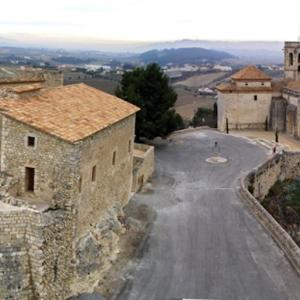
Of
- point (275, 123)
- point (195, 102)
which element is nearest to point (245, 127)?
point (275, 123)

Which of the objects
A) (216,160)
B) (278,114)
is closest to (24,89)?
(216,160)

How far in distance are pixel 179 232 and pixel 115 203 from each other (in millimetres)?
3198

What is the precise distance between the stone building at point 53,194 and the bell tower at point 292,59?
37788mm

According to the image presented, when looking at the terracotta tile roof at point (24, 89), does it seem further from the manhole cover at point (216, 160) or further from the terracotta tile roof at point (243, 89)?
the terracotta tile roof at point (243, 89)

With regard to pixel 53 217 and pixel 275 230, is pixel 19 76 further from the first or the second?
pixel 275 230

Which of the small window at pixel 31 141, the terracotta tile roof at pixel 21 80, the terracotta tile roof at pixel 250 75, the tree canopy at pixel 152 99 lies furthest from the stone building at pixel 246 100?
the small window at pixel 31 141

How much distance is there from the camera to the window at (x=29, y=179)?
1977 cm

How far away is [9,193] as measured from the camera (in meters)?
19.5

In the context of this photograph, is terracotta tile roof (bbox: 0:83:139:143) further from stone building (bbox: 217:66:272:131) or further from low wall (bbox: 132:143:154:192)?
stone building (bbox: 217:66:272:131)

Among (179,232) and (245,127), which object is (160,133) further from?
(179,232)

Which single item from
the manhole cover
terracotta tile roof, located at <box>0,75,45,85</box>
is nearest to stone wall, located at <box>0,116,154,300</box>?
terracotta tile roof, located at <box>0,75,45,85</box>

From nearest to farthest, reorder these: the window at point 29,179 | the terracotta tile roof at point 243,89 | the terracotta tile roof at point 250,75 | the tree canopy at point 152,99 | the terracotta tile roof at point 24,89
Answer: the window at point 29,179
the terracotta tile roof at point 24,89
the tree canopy at point 152,99
the terracotta tile roof at point 243,89
the terracotta tile roof at point 250,75

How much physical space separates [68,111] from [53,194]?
4308mm

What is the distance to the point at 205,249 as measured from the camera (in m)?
22.8
